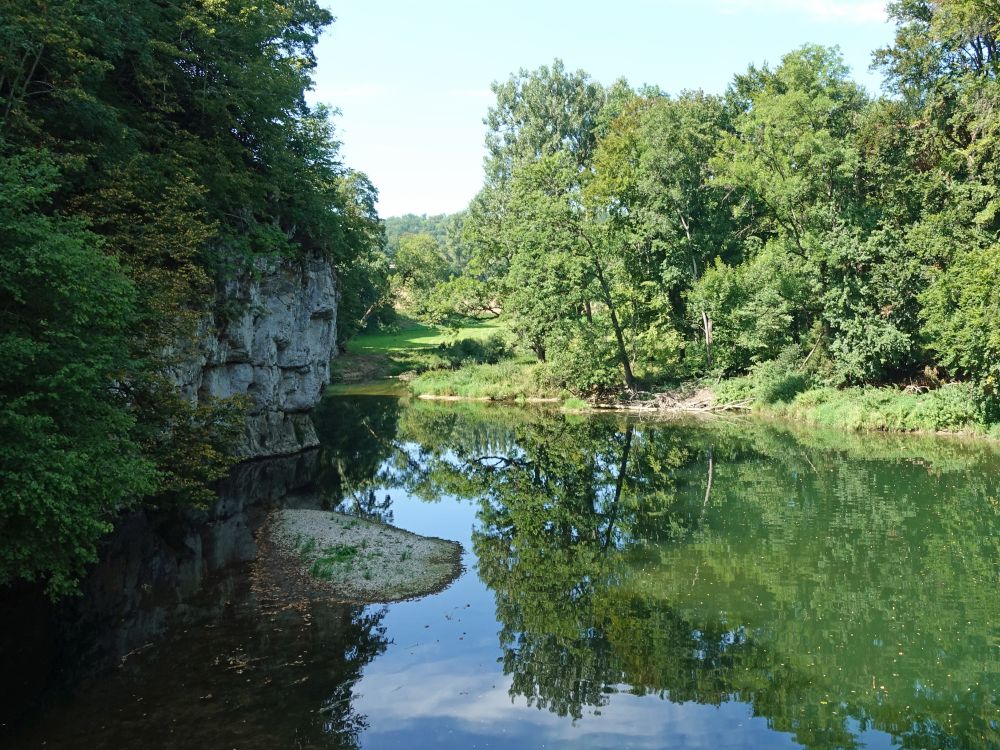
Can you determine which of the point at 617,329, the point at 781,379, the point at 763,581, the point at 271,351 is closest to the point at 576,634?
the point at 763,581

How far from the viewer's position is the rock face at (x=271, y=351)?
2627cm

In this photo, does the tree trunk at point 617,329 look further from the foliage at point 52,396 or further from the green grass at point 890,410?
the foliage at point 52,396

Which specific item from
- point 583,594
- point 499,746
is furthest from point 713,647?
point 499,746

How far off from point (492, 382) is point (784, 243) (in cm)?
2400

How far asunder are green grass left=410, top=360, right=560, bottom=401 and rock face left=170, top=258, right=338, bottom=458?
63.0 feet

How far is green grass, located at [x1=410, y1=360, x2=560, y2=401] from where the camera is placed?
54.8m

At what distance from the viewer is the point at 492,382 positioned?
58875 millimetres

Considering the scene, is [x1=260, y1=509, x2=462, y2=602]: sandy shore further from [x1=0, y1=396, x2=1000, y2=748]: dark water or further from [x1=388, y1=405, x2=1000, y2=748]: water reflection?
[x1=388, y1=405, x2=1000, y2=748]: water reflection

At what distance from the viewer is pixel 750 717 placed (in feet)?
40.7

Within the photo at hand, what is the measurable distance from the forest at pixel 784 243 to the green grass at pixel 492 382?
87cm

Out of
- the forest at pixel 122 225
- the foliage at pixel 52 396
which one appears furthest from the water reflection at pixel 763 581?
the forest at pixel 122 225

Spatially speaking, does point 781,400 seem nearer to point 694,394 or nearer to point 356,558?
point 694,394

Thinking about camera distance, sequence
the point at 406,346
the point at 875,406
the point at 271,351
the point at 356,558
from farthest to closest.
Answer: the point at 406,346
the point at 875,406
the point at 271,351
the point at 356,558

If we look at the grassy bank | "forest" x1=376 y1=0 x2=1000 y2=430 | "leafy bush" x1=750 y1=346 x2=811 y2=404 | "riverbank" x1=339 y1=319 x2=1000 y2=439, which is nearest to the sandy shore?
"forest" x1=376 y1=0 x2=1000 y2=430
